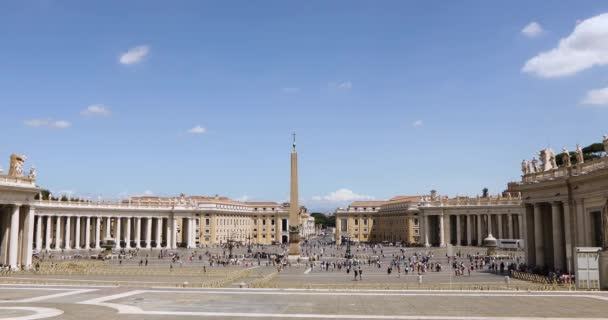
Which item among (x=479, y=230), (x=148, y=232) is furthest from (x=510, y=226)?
(x=148, y=232)

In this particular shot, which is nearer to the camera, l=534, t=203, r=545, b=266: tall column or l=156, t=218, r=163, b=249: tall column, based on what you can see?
l=534, t=203, r=545, b=266: tall column

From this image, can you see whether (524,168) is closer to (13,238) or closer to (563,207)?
(563,207)

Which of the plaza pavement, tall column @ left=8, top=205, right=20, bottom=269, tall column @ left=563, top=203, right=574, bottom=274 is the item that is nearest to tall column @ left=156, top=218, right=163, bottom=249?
tall column @ left=8, top=205, right=20, bottom=269

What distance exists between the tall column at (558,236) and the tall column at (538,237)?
102 inches

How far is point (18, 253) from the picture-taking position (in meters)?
50.4

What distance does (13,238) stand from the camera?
159ft

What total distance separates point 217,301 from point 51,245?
271 feet

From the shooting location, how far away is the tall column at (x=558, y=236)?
4306 cm

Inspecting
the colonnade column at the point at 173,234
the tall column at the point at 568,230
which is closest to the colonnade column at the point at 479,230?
the colonnade column at the point at 173,234

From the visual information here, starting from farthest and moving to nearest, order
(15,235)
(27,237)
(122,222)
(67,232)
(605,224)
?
(122,222), (67,232), (27,237), (15,235), (605,224)

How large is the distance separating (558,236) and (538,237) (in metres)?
3.80

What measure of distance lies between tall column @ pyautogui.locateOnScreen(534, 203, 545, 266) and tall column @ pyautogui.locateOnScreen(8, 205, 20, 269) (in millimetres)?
44910

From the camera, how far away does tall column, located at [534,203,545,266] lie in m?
46.7

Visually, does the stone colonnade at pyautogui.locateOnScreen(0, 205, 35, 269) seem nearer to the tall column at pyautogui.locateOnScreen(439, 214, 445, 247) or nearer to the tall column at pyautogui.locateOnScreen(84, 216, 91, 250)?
the tall column at pyautogui.locateOnScreen(84, 216, 91, 250)
